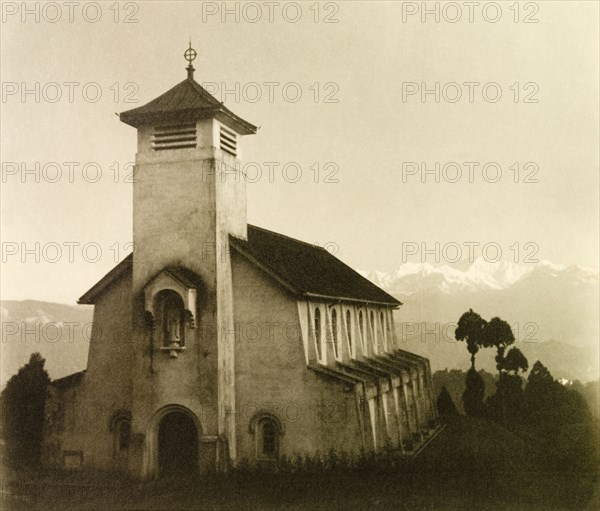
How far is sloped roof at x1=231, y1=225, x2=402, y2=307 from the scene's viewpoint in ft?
90.7

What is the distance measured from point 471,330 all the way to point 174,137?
21.6 m

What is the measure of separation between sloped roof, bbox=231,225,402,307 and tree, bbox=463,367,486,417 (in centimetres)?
656

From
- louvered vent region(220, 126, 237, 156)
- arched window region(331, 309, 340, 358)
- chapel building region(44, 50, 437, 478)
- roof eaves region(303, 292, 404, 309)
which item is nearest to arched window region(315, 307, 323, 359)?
chapel building region(44, 50, 437, 478)

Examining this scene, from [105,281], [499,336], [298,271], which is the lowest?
[499,336]

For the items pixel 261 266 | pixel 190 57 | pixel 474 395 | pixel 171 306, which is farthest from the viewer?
pixel 474 395

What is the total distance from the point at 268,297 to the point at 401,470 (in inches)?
330

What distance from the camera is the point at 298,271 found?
1243 inches

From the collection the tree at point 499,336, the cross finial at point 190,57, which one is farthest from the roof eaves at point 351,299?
the cross finial at point 190,57

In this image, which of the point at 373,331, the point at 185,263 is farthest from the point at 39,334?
the point at 373,331

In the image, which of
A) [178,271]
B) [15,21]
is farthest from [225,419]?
[15,21]

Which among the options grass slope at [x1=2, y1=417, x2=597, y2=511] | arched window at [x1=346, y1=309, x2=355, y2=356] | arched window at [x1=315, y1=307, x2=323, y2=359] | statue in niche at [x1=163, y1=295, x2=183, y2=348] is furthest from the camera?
arched window at [x1=346, y1=309, x2=355, y2=356]

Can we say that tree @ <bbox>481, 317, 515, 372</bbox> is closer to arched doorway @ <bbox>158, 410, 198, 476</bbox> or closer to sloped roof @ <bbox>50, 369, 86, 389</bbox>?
arched doorway @ <bbox>158, 410, 198, 476</bbox>

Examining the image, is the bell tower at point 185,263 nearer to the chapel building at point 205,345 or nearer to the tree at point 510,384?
the chapel building at point 205,345

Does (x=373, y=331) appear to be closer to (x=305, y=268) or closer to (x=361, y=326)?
(x=361, y=326)
